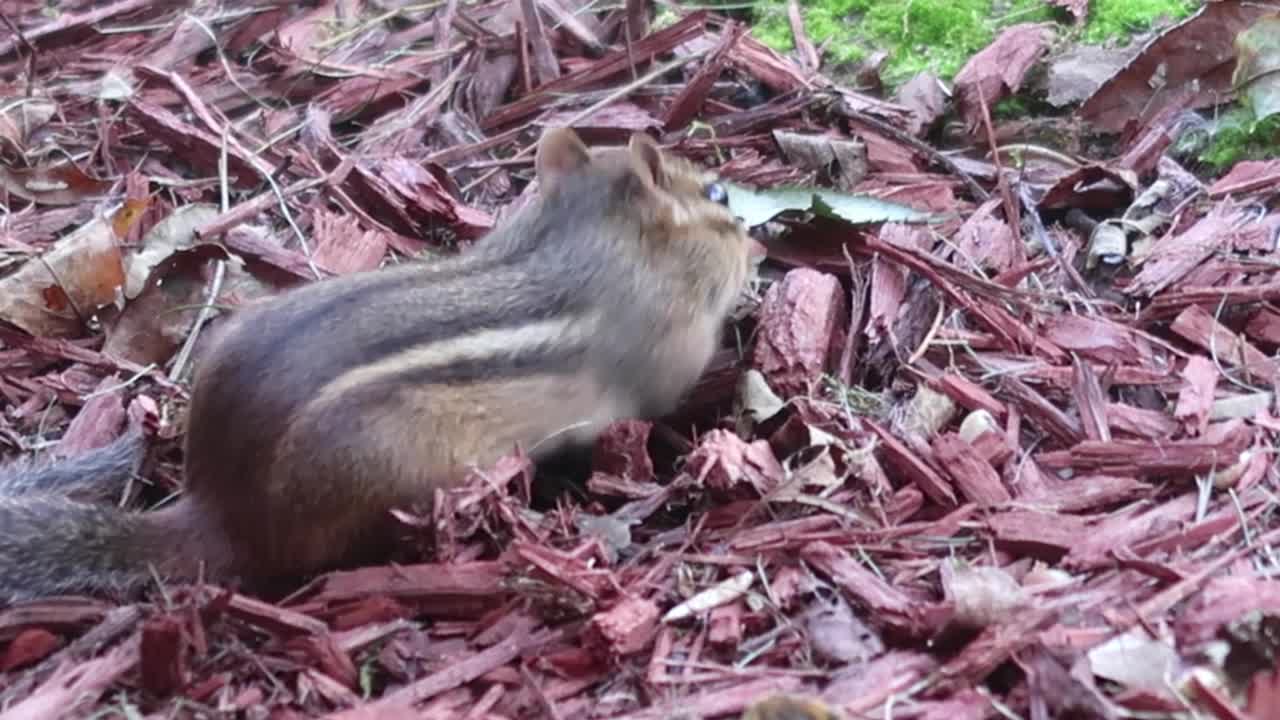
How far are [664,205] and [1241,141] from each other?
1654mm

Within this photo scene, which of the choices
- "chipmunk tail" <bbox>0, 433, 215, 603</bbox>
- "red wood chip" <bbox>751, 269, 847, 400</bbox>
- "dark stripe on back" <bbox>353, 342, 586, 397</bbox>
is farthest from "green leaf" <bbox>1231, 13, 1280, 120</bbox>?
"chipmunk tail" <bbox>0, 433, 215, 603</bbox>

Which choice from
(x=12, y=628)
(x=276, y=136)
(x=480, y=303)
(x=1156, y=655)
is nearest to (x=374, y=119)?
(x=276, y=136)

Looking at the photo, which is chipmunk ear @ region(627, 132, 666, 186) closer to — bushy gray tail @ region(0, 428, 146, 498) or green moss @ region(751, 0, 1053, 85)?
green moss @ region(751, 0, 1053, 85)

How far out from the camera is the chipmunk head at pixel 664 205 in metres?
3.75

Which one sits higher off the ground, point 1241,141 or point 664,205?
point 664,205

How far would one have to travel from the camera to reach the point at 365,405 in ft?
10.1

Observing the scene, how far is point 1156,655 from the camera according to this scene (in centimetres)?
247

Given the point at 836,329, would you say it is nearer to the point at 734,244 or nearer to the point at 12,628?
the point at 734,244

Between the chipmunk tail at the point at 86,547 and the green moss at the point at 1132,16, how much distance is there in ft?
10.0

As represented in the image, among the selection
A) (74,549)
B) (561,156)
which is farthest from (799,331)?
(74,549)

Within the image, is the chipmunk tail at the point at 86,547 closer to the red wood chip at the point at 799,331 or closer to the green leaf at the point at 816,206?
the red wood chip at the point at 799,331

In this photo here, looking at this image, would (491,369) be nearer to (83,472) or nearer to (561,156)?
(561,156)

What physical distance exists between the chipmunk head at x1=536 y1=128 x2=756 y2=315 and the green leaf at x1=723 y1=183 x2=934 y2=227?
200 millimetres

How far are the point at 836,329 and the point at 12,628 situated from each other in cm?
200
